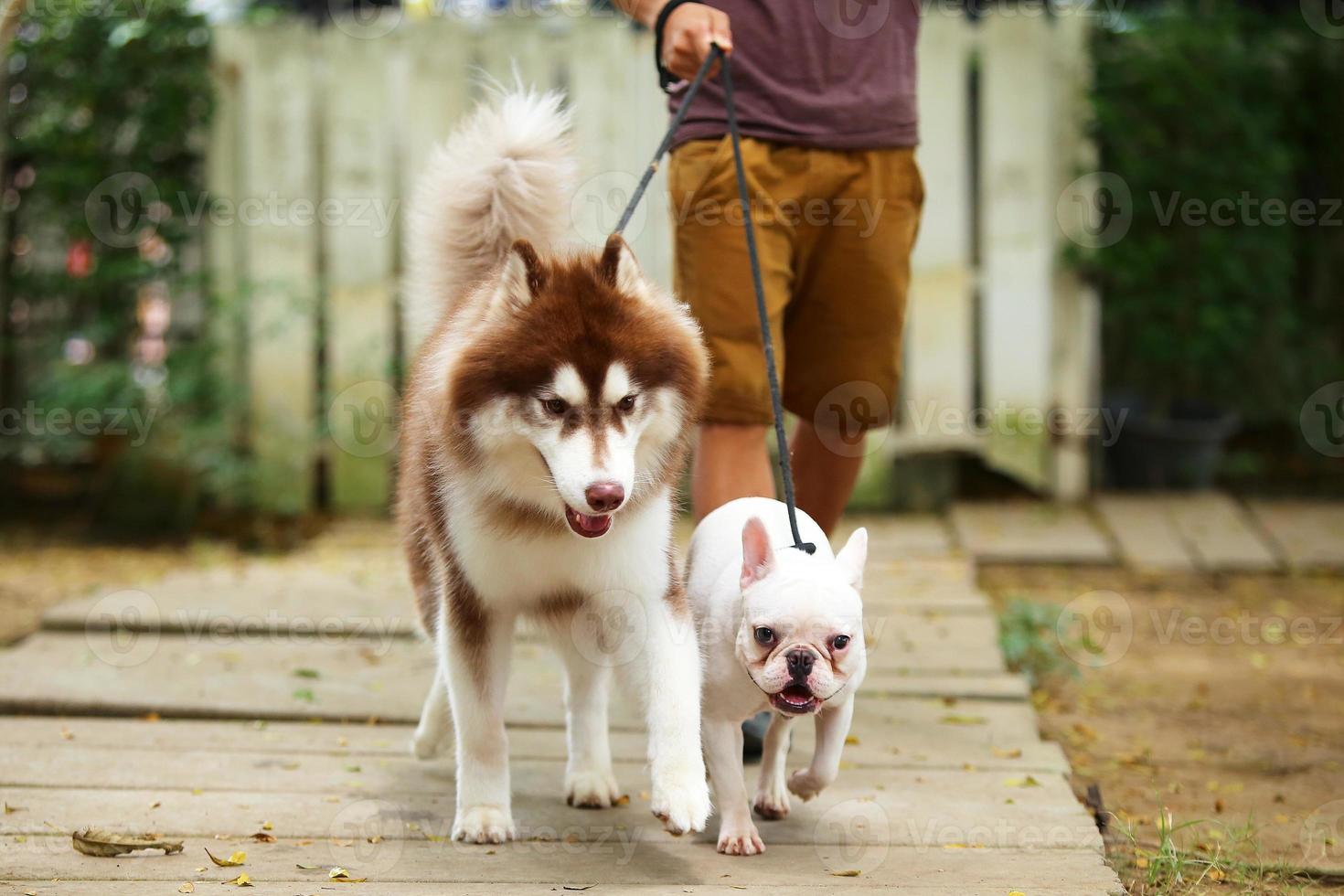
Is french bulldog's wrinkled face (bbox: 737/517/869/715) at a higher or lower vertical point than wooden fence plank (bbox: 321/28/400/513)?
lower

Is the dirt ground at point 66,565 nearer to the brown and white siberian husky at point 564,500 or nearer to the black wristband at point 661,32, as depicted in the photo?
the brown and white siberian husky at point 564,500

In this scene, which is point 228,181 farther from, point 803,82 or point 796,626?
point 796,626

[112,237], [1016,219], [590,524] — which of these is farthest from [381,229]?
[590,524]

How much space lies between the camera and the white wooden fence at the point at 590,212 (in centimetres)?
608

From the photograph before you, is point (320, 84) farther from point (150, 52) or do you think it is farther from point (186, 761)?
point (186, 761)

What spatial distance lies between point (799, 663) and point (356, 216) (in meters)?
4.41

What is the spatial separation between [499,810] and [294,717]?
100 cm

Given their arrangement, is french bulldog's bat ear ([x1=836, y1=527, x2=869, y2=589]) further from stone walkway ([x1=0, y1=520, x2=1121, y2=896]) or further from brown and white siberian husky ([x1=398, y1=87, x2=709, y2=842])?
stone walkway ([x1=0, y1=520, x2=1121, y2=896])

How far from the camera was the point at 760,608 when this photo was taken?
93.1 inches

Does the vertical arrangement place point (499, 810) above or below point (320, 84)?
below

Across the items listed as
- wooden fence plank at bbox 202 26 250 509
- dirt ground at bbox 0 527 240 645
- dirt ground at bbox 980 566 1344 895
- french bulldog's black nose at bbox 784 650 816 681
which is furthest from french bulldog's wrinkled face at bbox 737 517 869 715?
wooden fence plank at bbox 202 26 250 509

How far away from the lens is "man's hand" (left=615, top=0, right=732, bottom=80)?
2.91m

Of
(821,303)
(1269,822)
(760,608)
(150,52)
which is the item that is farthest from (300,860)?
(150,52)

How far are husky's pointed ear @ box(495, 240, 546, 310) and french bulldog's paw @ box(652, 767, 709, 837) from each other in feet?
2.76
